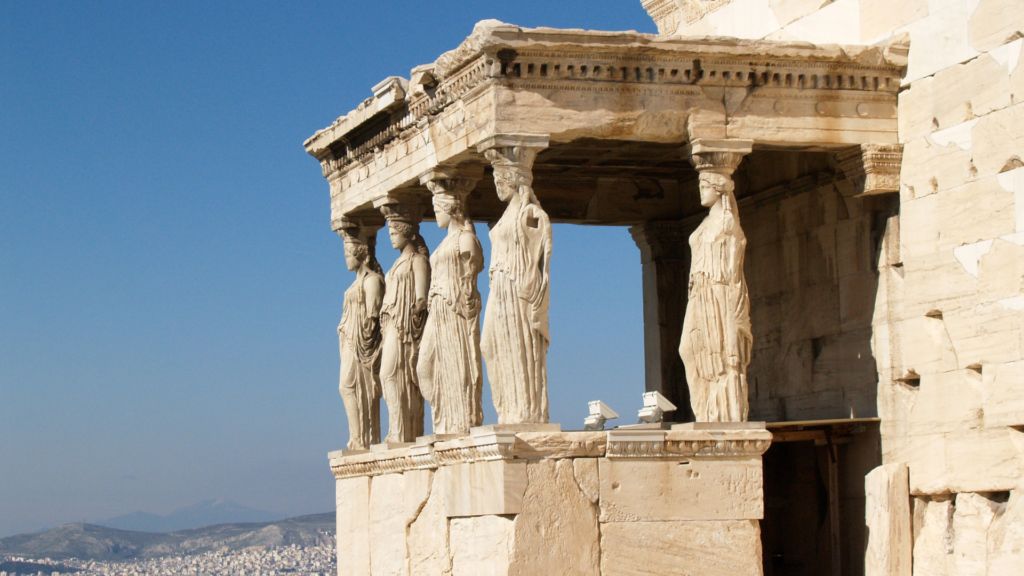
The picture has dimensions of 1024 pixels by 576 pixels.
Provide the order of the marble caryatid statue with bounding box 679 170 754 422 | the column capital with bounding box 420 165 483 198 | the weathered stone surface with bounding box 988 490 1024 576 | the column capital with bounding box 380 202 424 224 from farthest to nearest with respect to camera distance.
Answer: the column capital with bounding box 380 202 424 224 → the column capital with bounding box 420 165 483 198 → the marble caryatid statue with bounding box 679 170 754 422 → the weathered stone surface with bounding box 988 490 1024 576

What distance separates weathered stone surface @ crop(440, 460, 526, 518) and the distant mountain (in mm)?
20414

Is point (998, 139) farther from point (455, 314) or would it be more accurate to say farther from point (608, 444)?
point (455, 314)

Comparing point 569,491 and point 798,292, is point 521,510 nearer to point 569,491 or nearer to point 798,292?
point 569,491

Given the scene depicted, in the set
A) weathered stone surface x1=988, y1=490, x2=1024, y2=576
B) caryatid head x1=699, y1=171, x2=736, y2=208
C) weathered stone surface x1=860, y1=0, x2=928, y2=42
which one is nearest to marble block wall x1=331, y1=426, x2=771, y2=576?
weathered stone surface x1=988, y1=490, x2=1024, y2=576

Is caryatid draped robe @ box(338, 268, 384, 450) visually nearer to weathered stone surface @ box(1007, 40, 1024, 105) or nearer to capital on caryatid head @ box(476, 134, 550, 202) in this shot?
capital on caryatid head @ box(476, 134, 550, 202)

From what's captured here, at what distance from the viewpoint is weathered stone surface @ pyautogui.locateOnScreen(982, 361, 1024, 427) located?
12844 mm

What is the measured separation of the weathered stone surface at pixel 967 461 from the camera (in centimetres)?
1294

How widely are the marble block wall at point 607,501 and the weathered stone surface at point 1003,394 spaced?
69.0 inches

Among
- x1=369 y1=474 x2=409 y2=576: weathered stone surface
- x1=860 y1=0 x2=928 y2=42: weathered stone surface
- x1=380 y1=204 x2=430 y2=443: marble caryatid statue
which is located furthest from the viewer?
x1=380 y1=204 x2=430 y2=443: marble caryatid statue

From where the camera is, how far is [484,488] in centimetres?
1326

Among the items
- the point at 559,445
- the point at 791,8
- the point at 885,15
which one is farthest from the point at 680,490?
the point at 791,8

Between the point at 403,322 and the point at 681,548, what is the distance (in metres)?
3.87

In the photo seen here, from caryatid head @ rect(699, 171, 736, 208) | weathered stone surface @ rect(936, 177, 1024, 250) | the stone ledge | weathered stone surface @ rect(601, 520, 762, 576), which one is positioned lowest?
weathered stone surface @ rect(601, 520, 762, 576)

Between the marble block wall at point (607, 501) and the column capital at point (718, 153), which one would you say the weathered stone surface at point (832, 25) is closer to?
the column capital at point (718, 153)
